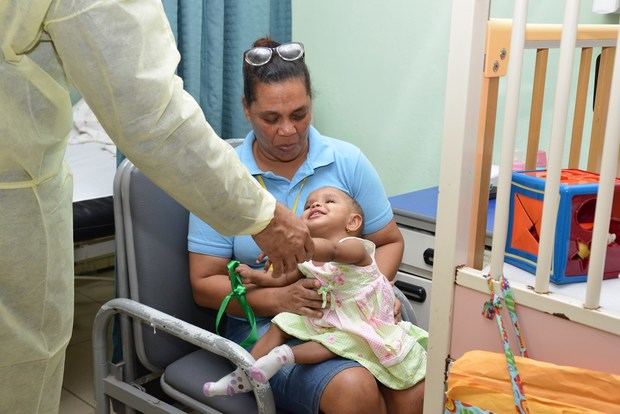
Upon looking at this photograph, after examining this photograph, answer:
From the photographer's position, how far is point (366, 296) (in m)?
1.59

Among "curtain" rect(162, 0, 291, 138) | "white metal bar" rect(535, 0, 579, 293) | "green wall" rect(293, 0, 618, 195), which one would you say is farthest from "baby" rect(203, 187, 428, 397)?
"green wall" rect(293, 0, 618, 195)

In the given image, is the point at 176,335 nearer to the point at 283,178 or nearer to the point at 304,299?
the point at 304,299

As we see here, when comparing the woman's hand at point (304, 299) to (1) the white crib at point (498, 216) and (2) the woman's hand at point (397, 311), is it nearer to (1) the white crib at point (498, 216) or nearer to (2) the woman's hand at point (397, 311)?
(2) the woman's hand at point (397, 311)

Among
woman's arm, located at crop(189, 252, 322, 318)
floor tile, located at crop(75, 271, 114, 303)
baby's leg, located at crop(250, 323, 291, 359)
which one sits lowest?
floor tile, located at crop(75, 271, 114, 303)

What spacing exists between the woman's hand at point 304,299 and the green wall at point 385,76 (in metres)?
1.08

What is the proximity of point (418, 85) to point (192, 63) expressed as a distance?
0.86 metres

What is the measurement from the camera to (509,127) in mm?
1015

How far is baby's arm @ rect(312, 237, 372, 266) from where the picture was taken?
4.89 ft

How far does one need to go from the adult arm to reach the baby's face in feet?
1.24

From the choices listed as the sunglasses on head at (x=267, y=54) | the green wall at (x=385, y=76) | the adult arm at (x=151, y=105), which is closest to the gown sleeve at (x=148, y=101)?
the adult arm at (x=151, y=105)

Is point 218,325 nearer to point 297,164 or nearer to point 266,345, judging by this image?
point 266,345

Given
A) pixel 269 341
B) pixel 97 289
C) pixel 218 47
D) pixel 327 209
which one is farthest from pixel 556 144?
pixel 97 289

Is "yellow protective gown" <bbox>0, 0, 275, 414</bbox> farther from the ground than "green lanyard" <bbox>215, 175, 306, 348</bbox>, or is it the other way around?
"yellow protective gown" <bbox>0, 0, 275, 414</bbox>

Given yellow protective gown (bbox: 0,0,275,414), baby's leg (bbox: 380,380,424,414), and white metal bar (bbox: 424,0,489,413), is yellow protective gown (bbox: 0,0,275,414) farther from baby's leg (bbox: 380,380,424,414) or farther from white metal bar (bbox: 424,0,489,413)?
baby's leg (bbox: 380,380,424,414)
